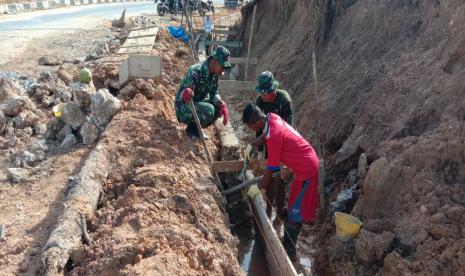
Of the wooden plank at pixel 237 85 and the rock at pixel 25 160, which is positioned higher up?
the rock at pixel 25 160

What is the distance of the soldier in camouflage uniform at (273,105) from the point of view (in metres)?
4.98

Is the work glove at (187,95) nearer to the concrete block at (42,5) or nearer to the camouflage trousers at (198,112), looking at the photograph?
the camouflage trousers at (198,112)

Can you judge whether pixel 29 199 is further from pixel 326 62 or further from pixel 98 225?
pixel 326 62

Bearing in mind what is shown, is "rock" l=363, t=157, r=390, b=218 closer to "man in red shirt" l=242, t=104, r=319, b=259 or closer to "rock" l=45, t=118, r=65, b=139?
"man in red shirt" l=242, t=104, r=319, b=259

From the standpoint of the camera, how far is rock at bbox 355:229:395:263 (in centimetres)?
400

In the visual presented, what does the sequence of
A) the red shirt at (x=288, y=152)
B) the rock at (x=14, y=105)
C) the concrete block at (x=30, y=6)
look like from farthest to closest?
the concrete block at (x=30, y=6)
the rock at (x=14, y=105)
the red shirt at (x=288, y=152)

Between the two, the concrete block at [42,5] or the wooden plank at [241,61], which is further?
the concrete block at [42,5]

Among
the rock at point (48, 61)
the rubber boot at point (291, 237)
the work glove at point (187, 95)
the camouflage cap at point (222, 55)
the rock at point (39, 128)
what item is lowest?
the rubber boot at point (291, 237)

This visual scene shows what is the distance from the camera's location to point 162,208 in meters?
3.93

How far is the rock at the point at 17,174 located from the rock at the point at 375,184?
3.72 metres

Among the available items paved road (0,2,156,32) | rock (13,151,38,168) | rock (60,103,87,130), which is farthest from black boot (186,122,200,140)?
paved road (0,2,156,32)

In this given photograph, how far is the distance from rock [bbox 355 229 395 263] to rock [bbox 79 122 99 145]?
11.2 feet

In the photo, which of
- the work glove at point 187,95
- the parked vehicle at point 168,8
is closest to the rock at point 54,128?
the work glove at point 187,95

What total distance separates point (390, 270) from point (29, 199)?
350 cm
